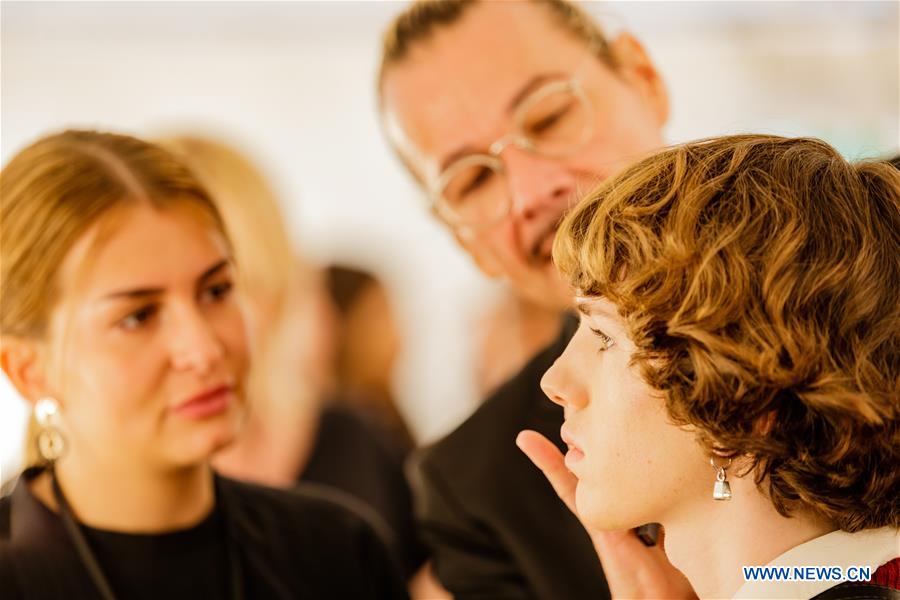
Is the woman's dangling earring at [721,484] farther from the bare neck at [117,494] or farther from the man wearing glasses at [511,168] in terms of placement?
the bare neck at [117,494]

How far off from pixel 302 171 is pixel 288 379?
9.70ft

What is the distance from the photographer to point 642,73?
2.04 m

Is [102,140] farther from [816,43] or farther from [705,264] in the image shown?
[816,43]

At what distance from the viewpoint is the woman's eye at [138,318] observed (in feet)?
5.36

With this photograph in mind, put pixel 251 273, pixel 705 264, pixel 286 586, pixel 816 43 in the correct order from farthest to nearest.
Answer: pixel 816 43 → pixel 251 273 → pixel 286 586 → pixel 705 264

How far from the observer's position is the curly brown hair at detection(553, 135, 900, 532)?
1.16 m

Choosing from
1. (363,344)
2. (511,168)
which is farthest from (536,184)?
(363,344)

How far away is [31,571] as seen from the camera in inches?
64.0

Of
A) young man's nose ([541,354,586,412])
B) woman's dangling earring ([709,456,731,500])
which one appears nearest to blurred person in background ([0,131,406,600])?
young man's nose ([541,354,586,412])

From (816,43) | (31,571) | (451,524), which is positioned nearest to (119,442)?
(31,571)

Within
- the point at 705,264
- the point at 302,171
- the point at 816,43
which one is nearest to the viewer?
the point at 705,264

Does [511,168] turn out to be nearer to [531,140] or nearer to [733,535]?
[531,140]

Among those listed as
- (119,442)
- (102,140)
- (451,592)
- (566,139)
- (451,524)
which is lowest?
(451,592)

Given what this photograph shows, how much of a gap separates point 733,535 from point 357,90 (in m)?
4.79
